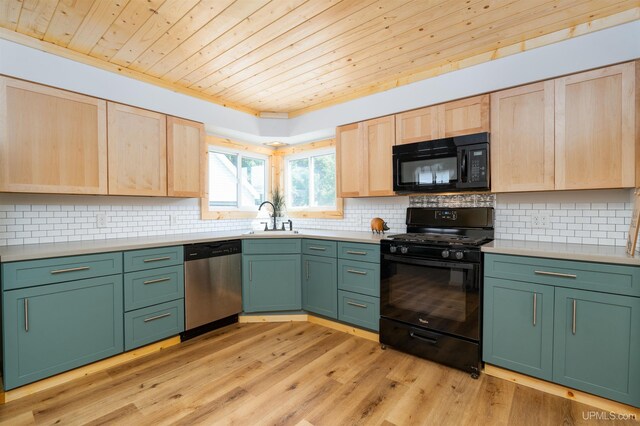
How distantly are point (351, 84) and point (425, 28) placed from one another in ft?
3.53

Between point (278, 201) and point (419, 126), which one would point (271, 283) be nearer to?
point (278, 201)

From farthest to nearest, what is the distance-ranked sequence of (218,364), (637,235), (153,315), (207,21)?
(153,315) → (218,364) → (207,21) → (637,235)

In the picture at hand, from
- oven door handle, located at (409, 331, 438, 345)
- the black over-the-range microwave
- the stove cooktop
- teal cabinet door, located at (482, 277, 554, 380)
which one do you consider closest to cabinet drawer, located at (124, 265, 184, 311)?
the stove cooktop

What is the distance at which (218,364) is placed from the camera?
236 centimetres

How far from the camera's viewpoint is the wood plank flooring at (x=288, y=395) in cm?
175

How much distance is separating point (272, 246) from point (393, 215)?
4.44 ft

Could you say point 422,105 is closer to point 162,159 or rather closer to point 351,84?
point 351,84

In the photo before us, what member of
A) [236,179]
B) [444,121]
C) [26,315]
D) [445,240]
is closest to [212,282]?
[26,315]

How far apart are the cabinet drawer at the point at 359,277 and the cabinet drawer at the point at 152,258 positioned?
150 centimetres

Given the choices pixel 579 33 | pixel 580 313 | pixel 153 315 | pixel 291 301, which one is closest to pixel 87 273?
pixel 153 315

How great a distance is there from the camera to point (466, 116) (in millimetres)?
2547

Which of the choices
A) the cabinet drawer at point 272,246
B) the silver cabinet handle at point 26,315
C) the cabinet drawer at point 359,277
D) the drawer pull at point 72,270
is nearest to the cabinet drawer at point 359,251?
the cabinet drawer at point 359,277

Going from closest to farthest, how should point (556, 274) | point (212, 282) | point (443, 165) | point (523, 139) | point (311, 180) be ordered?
point (556, 274) → point (523, 139) → point (443, 165) → point (212, 282) → point (311, 180)

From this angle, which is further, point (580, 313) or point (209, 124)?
point (209, 124)
